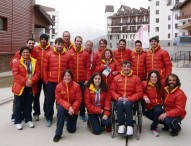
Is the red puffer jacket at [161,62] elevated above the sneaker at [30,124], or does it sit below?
above

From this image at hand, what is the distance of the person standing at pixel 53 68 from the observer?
593 cm

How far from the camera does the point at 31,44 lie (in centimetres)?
626

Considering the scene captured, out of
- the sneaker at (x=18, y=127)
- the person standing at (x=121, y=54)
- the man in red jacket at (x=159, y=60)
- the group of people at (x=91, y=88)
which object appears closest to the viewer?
the group of people at (x=91, y=88)

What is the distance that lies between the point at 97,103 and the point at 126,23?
3251 inches

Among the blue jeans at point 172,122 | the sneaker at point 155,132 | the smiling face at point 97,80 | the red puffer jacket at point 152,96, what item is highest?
the smiling face at point 97,80

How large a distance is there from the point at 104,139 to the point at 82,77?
174 centimetres

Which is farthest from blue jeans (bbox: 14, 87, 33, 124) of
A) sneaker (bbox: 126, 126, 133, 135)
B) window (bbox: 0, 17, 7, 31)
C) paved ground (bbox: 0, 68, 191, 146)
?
window (bbox: 0, 17, 7, 31)

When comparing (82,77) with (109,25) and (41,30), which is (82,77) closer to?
(41,30)

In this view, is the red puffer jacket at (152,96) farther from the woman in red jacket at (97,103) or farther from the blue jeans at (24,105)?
the blue jeans at (24,105)

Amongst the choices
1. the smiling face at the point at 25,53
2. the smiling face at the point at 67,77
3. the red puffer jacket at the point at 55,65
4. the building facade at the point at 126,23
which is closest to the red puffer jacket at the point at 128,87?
the smiling face at the point at 67,77

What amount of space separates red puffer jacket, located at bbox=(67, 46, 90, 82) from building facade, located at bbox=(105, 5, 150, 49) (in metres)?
76.0

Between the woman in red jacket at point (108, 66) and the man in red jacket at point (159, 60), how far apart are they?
0.86 m

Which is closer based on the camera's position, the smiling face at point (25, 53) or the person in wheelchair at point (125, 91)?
the person in wheelchair at point (125, 91)

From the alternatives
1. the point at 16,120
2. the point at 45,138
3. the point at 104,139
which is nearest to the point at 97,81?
the point at 104,139
